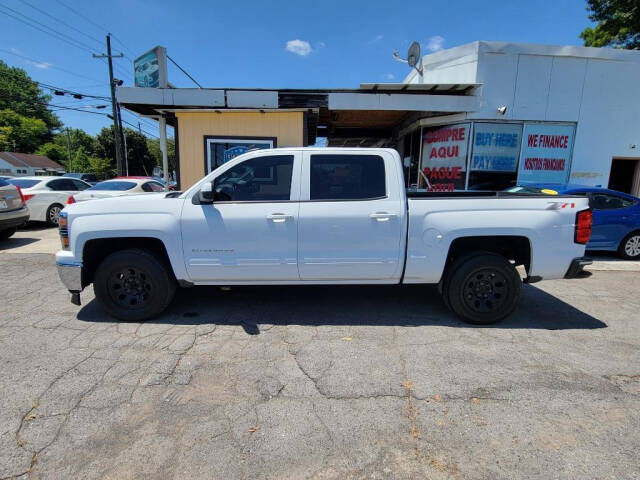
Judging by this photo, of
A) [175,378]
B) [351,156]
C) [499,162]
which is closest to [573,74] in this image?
[499,162]

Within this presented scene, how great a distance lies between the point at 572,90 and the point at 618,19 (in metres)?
11.7

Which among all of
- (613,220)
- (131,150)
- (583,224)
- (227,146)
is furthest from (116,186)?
(131,150)

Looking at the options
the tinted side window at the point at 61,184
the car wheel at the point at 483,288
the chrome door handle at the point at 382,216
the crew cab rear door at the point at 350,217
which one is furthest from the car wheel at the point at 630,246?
the tinted side window at the point at 61,184

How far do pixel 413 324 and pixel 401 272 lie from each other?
2.10 ft

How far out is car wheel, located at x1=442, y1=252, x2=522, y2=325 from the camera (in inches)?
148

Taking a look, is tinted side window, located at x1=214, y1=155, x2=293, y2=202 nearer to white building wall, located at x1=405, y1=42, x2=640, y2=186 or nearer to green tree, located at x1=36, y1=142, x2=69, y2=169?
white building wall, located at x1=405, y1=42, x2=640, y2=186

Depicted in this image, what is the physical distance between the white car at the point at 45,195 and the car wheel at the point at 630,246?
14.5m

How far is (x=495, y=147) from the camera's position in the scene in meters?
9.87

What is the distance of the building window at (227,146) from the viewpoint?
8.76 metres

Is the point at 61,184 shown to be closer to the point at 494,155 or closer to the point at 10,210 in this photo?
the point at 10,210

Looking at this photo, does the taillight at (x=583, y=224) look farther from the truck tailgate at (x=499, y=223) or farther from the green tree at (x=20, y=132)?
the green tree at (x=20, y=132)

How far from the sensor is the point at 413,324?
3.88 m

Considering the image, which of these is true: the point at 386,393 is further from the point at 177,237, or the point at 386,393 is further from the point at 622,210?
the point at 622,210

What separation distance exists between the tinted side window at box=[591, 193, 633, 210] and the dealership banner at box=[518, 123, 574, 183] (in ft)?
10.1
